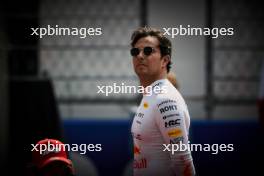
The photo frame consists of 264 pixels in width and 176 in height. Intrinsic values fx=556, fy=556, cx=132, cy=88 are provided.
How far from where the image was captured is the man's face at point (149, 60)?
3.07m

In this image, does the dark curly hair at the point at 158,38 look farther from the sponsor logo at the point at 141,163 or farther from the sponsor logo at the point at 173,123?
the sponsor logo at the point at 141,163

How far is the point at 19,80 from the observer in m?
5.64

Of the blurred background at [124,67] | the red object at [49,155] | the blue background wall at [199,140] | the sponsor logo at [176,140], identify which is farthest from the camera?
the blurred background at [124,67]

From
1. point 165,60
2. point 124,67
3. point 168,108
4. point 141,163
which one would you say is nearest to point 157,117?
point 168,108

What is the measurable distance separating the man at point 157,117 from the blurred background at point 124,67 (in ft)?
8.51

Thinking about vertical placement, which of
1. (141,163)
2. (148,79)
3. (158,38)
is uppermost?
(158,38)

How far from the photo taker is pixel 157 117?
2.92m

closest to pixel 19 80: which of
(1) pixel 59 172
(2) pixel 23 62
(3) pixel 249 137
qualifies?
(2) pixel 23 62

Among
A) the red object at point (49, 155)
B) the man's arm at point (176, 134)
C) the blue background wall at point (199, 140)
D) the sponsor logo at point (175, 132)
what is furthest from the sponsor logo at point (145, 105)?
the blue background wall at point (199, 140)

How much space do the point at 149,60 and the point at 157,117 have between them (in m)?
0.34

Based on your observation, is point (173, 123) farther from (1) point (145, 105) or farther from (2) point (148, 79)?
(2) point (148, 79)

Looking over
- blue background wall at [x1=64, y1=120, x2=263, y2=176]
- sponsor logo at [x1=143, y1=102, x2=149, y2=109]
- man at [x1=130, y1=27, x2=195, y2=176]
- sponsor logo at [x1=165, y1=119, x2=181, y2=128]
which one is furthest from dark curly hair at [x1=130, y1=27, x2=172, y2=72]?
blue background wall at [x1=64, y1=120, x2=263, y2=176]

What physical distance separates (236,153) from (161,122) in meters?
3.02

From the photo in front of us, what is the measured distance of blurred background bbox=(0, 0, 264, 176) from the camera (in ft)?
18.8
